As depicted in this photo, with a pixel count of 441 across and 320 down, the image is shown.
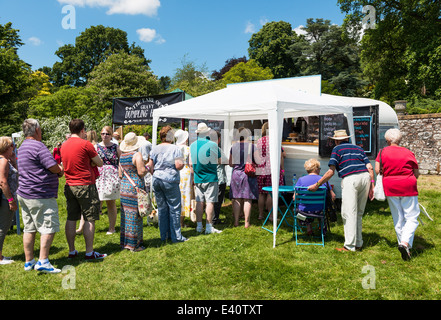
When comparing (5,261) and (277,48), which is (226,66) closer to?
(277,48)

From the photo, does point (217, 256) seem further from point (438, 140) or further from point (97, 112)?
point (97, 112)

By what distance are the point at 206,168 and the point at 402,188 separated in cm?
273

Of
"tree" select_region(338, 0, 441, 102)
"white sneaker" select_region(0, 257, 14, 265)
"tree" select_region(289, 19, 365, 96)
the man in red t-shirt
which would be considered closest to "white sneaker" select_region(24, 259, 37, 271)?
"white sneaker" select_region(0, 257, 14, 265)

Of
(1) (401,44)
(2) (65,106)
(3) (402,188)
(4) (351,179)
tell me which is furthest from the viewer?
(2) (65,106)

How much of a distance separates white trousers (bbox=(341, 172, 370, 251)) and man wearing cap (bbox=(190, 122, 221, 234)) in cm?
195

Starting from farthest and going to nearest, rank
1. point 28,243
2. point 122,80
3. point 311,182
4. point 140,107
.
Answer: point 122,80
point 140,107
point 311,182
point 28,243

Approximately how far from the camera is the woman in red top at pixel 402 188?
13.4ft

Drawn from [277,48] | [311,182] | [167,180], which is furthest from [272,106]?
[277,48]

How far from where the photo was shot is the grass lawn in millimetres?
3289

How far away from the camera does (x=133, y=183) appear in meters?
4.40

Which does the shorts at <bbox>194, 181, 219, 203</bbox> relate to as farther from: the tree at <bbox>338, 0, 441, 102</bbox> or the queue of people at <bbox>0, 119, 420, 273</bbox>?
the tree at <bbox>338, 0, 441, 102</bbox>

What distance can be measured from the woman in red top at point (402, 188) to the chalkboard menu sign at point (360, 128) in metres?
2.54

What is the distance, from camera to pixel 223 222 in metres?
6.07
